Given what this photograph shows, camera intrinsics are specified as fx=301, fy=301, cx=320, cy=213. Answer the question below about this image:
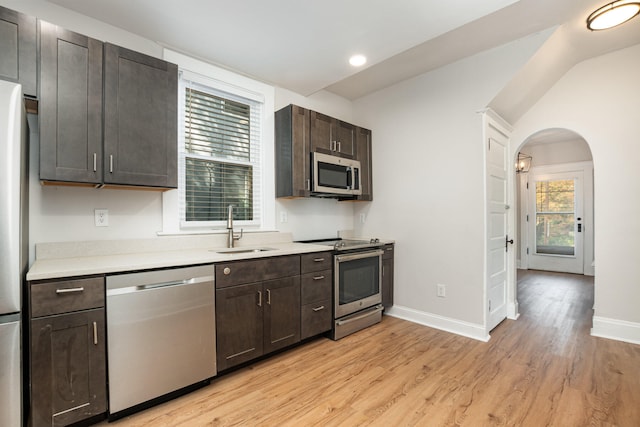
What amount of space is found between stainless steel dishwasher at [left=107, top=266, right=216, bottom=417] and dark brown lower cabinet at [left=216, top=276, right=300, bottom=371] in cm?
10

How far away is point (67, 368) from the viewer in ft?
5.12

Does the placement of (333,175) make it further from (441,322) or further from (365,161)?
(441,322)

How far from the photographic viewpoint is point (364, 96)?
13.0 feet

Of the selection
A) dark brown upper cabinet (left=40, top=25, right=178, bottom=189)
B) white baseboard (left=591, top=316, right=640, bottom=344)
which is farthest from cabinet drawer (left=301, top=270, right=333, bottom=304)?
white baseboard (left=591, top=316, right=640, bottom=344)

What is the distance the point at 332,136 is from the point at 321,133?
168 millimetres

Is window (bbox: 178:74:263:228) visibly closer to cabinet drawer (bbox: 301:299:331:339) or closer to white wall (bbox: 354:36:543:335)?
cabinet drawer (bbox: 301:299:331:339)

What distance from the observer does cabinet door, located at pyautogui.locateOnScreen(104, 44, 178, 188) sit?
1.96 metres

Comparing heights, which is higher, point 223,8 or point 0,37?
point 223,8

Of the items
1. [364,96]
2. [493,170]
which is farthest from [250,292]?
[364,96]

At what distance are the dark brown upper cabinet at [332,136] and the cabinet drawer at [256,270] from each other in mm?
1290

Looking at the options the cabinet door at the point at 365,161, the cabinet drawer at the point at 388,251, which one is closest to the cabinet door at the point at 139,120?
the cabinet door at the point at 365,161

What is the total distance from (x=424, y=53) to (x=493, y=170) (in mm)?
1360

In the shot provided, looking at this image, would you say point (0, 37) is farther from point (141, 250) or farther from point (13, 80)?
point (141, 250)

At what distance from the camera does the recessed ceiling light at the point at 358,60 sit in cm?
263
